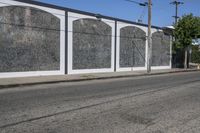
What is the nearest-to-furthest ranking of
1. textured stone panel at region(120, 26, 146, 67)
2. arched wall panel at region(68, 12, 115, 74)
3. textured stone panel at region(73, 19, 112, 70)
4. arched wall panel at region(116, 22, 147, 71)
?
arched wall panel at region(68, 12, 115, 74), textured stone panel at region(73, 19, 112, 70), arched wall panel at region(116, 22, 147, 71), textured stone panel at region(120, 26, 146, 67)

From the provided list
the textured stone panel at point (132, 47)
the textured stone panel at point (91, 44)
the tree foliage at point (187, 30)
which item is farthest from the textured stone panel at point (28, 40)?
the tree foliage at point (187, 30)

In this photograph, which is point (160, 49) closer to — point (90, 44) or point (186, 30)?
point (186, 30)

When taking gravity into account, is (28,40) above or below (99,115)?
above

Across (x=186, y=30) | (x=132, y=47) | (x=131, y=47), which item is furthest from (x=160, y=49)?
(x=131, y=47)

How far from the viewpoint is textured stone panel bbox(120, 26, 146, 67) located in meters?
33.3

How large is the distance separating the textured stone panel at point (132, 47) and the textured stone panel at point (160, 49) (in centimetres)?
285

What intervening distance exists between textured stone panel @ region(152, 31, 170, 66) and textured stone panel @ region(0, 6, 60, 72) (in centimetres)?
1745

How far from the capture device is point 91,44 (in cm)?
2880

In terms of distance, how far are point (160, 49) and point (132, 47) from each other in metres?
7.41

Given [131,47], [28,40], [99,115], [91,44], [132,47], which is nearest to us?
[99,115]

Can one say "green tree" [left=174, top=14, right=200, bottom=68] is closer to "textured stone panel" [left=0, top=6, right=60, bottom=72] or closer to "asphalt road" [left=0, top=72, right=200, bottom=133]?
"textured stone panel" [left=0, top=6, right=60, bottom=72]

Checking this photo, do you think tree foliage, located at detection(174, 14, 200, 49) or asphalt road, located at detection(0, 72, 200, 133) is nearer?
asphalt road, located at detection(0, 72, 200, 133)

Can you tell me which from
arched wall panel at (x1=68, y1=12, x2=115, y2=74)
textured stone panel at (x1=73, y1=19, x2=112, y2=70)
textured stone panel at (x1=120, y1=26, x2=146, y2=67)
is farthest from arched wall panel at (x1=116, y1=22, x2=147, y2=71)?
textured stone panel at (x1=73, y1=19, x2=112, y2=70)

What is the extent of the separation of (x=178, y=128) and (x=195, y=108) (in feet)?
10.4
